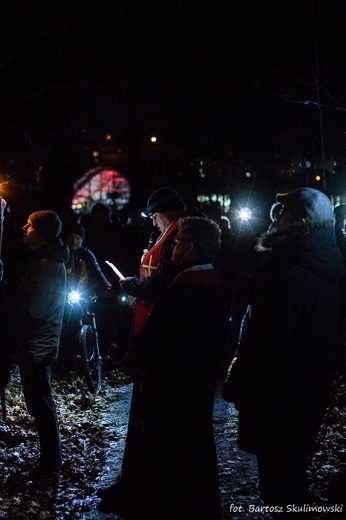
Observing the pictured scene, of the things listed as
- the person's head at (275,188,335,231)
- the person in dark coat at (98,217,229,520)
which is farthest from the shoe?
the person's head at (275,188,335,231)

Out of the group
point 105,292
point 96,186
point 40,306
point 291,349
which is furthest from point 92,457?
point 96,186

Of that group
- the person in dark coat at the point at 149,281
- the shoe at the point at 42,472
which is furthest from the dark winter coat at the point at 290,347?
the shoe at the point at 42,472

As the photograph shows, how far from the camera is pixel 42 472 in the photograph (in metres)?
5.45

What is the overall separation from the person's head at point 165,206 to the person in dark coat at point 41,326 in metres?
1.12

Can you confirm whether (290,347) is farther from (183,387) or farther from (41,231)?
(41,231)

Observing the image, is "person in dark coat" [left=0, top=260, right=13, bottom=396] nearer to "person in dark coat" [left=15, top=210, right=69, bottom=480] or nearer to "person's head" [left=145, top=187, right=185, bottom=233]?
"person in dark coat" [left=15, top=210, right=69, bottom=480]

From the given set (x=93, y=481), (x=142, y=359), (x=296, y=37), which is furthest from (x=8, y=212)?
(x=142, y=359)

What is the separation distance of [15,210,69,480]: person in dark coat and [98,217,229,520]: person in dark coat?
5.45 ft

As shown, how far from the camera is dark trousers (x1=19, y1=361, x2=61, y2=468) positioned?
5387 millimetres

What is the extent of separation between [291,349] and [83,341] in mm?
5189

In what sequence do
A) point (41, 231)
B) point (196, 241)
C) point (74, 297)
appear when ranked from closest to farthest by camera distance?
point (196, 241), point (41, 231), point (74, 297)

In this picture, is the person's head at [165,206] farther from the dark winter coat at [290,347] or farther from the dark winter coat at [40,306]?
the dark winter coat at [290,347]

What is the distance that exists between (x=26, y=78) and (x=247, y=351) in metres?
13.7

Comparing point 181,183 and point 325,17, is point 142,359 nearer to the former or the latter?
point 325,17
